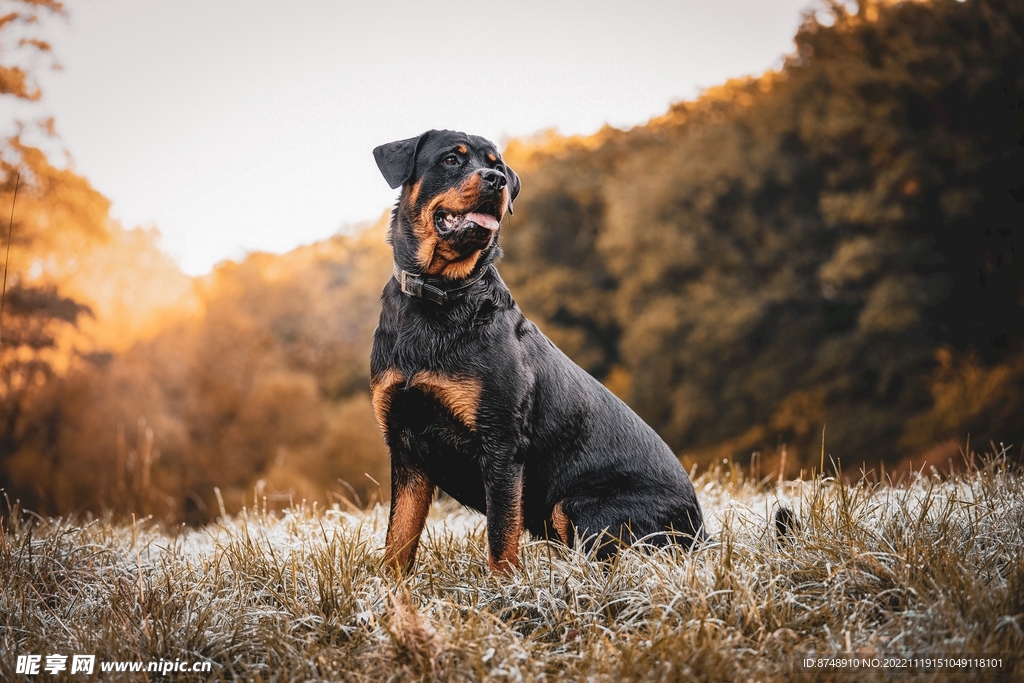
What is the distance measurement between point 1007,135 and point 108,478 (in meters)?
18.2

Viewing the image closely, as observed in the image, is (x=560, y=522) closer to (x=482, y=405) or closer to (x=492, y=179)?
(x=482, y=405)

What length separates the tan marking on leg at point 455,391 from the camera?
10.0 ft

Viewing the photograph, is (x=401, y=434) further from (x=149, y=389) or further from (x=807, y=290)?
(x=149, y=389)

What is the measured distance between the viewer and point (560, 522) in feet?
11.2

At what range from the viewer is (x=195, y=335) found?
783 inches

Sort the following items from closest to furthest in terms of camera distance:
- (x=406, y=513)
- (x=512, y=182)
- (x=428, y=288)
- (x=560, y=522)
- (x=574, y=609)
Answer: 1. (x=574, y=609)
2. (x=428, y=288)
3. (x=406, y=513)
4. (x=560, y=522)
5. (x=512, y=182)

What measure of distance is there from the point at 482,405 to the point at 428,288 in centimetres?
57

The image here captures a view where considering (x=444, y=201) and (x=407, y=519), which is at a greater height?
(x=444, y=201)

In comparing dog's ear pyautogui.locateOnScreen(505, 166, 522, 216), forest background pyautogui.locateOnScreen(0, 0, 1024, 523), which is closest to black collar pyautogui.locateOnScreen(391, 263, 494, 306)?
dog's ear pyautogui.locateOnScreen(505, 166, 522, 216)

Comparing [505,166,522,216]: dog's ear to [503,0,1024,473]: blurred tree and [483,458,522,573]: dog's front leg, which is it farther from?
[503,0,1024,473]: blurred tree

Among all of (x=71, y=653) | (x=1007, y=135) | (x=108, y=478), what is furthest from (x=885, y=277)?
(x=108, y=478)

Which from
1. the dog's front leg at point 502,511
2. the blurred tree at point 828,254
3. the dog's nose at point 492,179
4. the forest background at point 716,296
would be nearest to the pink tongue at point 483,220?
the dog's nose at point 492,179

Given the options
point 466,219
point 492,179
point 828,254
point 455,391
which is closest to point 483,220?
point 466,219

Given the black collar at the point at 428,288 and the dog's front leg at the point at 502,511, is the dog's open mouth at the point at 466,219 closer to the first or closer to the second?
the black collar at the point at 428,288
